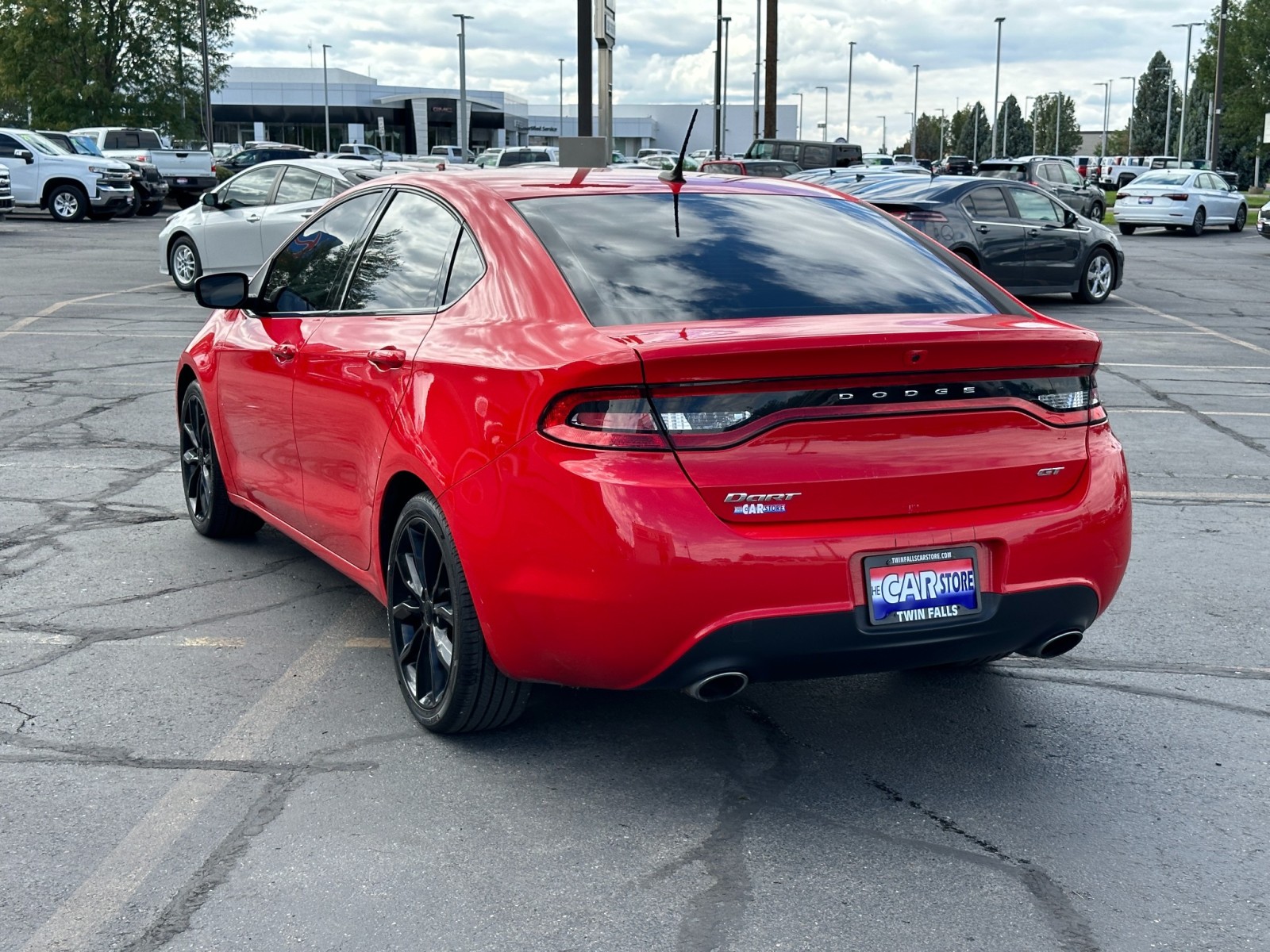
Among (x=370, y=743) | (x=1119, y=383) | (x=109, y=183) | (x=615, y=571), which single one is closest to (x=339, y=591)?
(x=370, y=743)

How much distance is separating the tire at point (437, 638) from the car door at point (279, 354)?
1011 millimetres

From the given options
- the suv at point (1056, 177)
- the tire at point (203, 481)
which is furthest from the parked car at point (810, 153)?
the tire at point (203, 481)

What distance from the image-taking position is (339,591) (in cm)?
587

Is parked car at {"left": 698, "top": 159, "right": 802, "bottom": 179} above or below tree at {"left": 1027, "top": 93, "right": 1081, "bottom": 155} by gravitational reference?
below

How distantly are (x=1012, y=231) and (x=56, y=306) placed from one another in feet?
36.9

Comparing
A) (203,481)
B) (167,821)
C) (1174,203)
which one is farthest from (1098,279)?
(1174,203)

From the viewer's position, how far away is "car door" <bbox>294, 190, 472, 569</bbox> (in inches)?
177

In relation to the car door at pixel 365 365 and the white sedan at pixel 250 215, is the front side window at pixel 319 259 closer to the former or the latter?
the car door at pixel 365 365

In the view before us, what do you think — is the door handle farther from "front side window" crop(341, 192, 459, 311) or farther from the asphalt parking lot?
the asphalt parking lot

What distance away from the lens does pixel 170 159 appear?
3991 cm

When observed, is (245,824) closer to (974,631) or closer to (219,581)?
(974,631)

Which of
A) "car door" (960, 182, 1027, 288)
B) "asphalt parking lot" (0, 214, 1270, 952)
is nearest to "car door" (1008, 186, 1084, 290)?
"car door" (960, 182, 1027, 288)

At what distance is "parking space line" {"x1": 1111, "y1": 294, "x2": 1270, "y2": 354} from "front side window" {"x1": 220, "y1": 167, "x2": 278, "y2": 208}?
10.6m

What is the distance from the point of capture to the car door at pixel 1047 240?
60.2 feet
